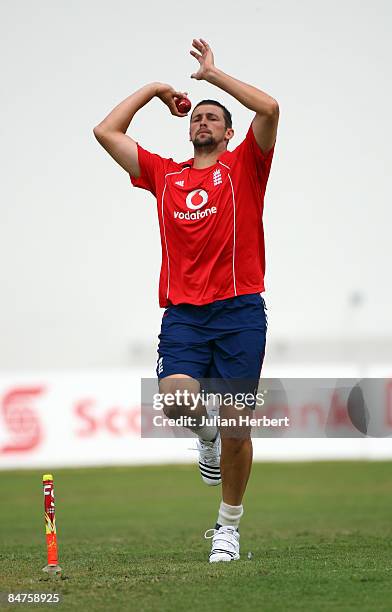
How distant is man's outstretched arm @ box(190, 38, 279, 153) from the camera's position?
6.37 m

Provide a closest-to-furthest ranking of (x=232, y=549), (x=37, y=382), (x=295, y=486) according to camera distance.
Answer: (x=232, y=549) < (x=295, y=486) < (x=37, y=382)

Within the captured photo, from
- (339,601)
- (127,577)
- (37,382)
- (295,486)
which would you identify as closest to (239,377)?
(127,577)

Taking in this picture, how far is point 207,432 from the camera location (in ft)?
23.0

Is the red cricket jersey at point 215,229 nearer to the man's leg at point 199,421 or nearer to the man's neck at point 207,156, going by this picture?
the man's neck at point 207,156

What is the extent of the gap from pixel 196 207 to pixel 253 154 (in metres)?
0.49

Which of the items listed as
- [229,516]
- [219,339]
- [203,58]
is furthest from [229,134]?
[229,516]

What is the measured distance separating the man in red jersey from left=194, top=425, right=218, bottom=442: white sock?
0.79 ft

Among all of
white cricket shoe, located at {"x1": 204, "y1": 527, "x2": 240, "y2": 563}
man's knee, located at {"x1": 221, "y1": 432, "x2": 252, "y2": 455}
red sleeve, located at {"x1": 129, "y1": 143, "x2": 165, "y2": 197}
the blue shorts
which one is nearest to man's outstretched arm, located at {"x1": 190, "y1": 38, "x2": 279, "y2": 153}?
red sleeve, located at {"x1": 129, "y1": 143, "x2": 165, "y2": 197}

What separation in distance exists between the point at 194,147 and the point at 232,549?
247cm

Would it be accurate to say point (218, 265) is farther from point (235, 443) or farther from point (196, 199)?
point (235, 443)

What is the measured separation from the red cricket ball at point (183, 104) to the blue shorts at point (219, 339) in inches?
51.6

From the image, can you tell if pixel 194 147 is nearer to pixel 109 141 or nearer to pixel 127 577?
pixel 109 141

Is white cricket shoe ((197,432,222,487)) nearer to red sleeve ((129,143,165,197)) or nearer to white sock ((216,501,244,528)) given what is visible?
white sock ((216,501,244,528))

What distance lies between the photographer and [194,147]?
22.1 ft
